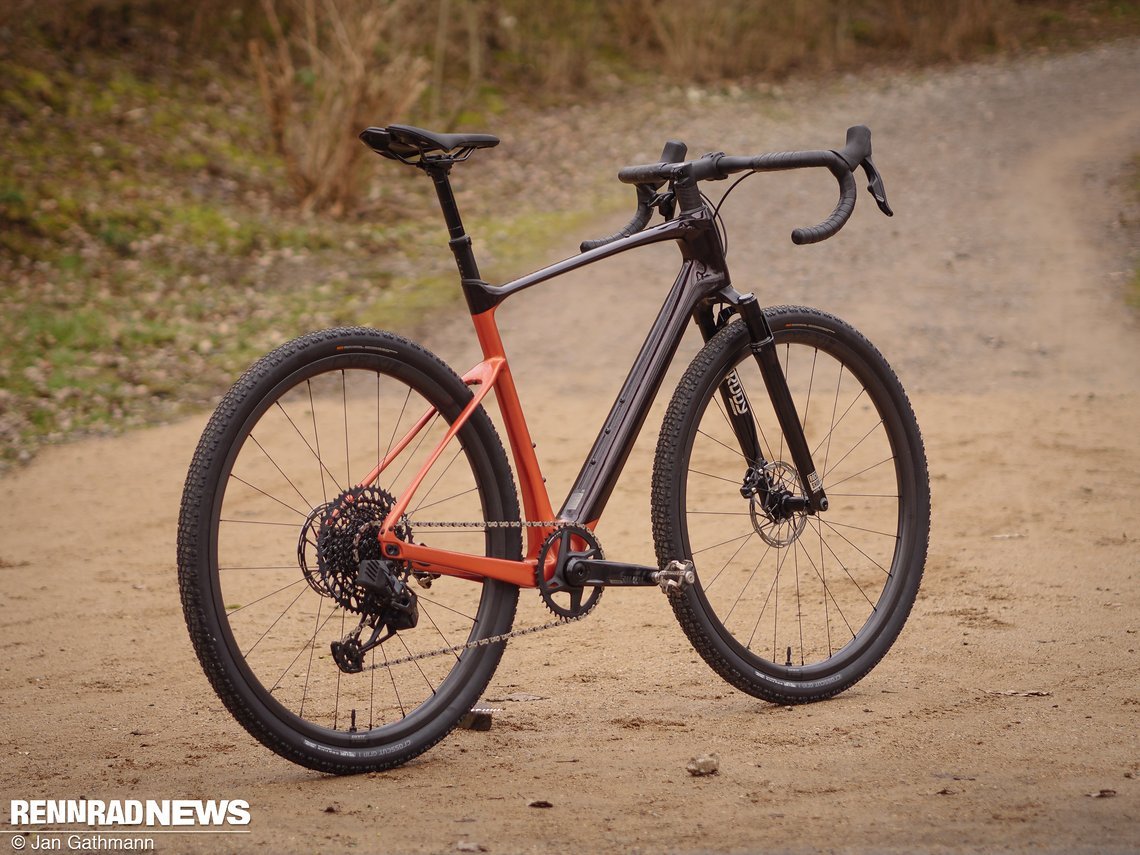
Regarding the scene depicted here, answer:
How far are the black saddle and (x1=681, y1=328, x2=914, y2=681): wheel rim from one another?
846 mm

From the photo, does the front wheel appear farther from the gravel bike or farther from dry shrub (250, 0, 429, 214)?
dry shrub (250, 0, 429, 214)

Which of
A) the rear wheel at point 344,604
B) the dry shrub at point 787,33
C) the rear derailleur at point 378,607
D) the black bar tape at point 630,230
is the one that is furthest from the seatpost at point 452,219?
the dry shrub at point 787,33

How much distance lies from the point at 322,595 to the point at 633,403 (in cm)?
92

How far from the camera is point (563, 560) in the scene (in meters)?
3.11

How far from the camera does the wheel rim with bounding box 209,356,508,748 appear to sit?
2.93 m

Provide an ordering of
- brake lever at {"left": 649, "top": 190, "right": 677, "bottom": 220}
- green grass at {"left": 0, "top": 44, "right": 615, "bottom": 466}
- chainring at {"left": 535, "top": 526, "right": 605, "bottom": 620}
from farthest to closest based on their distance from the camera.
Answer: green grass at {"left": 0, "top": 44, "right": 615, "bottom": 466}
brake lever at {"left": 649, "top": 190, "right": 677, "bottom": 220}
chainring at {"left": 535, "top": 526, "right": 605, "bottom": 620}

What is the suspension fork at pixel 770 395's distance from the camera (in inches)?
133

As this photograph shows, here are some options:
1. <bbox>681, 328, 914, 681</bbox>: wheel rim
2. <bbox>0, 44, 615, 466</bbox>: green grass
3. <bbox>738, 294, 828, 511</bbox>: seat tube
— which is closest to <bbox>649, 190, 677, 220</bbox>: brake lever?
<bbox>738, 294, 828, 511</bbox>: seat tube

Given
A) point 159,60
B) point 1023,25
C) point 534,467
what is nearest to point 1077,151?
point 1023,25

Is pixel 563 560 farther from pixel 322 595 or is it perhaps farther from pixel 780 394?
pixel 780 394

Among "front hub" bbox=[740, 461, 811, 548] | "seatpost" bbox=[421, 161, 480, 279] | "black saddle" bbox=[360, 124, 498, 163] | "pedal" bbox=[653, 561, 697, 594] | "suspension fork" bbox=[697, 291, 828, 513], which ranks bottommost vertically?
"pedal" bbox=[653, 561, 697, 594]

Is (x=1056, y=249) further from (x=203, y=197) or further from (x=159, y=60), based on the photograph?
(x=159, y=60)

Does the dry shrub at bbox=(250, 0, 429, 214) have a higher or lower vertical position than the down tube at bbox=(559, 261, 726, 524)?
higher

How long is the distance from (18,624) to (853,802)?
2897mm
